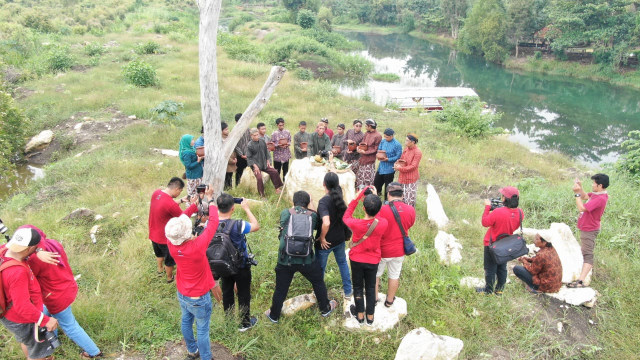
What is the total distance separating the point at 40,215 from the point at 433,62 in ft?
107

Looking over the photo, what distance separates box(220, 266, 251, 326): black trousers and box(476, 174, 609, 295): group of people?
2.72 m

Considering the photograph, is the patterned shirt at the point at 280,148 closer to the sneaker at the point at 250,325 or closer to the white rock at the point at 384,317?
the white rock at the point at 384,317

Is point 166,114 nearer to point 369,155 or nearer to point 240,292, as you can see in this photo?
point 369,155

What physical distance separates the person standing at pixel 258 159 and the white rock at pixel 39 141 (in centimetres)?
713

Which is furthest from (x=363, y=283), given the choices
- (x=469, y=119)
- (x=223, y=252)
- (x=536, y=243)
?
(x=469, y=119)

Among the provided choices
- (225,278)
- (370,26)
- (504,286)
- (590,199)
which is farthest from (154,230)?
(370,26)

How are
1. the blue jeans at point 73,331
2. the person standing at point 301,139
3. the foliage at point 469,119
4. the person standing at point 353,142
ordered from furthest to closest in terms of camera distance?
the foliage at point 469,119
the person standing at point 301,139
the person standing at point 353,142
the blue jeans at point 73,331

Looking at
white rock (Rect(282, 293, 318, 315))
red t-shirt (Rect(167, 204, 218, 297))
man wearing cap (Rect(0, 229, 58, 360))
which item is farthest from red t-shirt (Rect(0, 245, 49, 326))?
white rock (Rect(282, 293, 318, 315))

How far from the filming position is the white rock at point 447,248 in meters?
5.00

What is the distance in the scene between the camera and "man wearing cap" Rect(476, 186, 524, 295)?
4.01 meters

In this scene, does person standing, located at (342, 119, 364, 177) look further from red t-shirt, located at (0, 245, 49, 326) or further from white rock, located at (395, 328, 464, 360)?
red t-shirt, located at (0, 245, 49, 326)

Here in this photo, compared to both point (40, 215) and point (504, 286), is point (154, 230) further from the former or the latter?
point (504, 286)

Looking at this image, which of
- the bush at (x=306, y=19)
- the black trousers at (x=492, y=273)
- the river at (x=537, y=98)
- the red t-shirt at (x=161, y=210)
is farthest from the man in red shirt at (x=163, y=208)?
the bush at (x=306, y=19)

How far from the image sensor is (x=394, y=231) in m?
3.72
